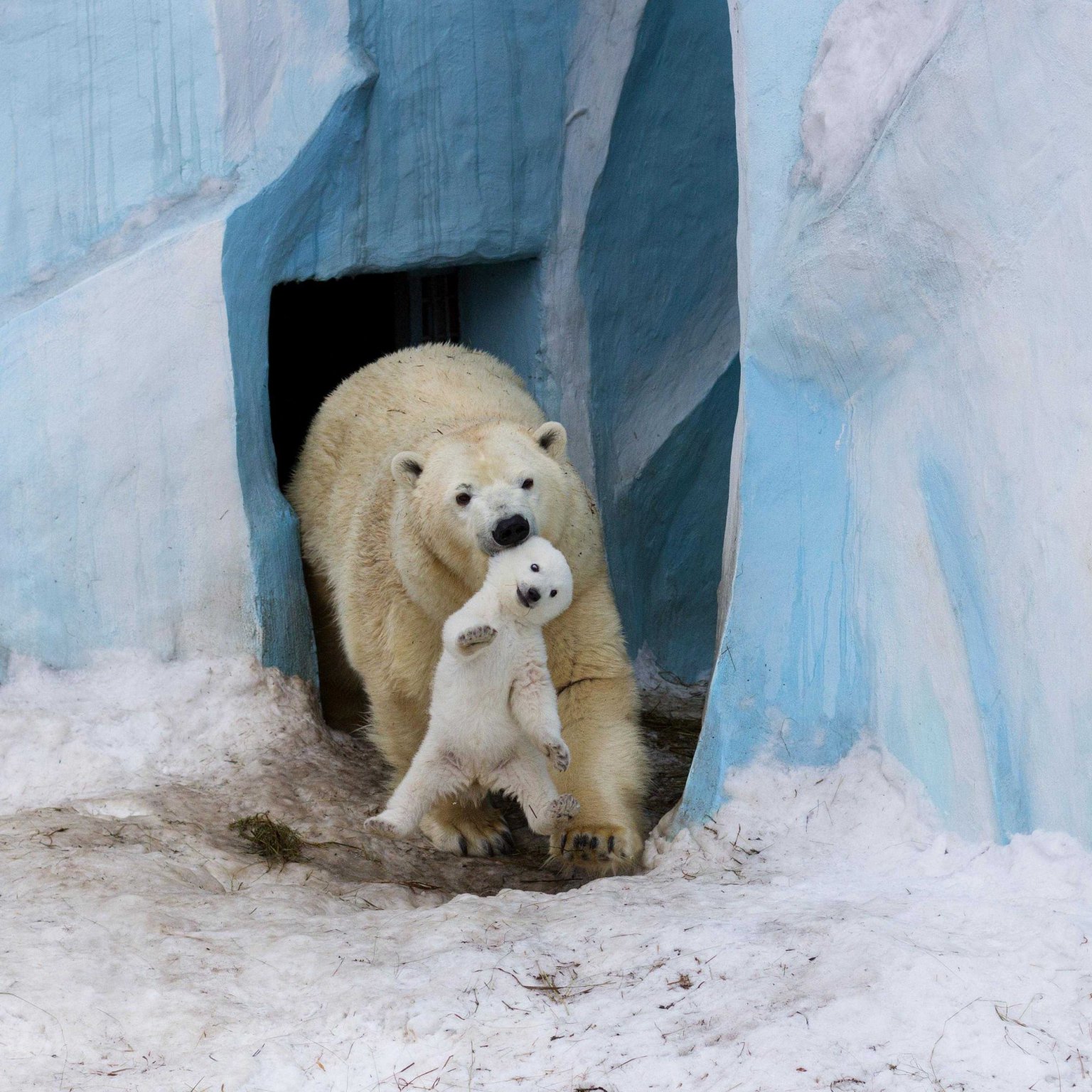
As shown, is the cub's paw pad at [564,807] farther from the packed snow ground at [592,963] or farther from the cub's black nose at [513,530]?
the cub's black nose at [513,530]

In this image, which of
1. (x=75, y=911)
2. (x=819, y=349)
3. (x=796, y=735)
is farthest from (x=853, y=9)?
(x=75, y=911)

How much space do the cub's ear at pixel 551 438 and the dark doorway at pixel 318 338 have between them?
9.98 feet

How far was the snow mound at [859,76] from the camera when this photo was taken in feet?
11.3

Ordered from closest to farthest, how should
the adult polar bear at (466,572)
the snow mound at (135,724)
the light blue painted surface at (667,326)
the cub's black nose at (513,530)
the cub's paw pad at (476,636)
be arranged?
the cub's paw pad at (476,636), the cub's black nose at (513,530), the adult polar bear at (466,572), the snow mound at (135,724), the light blue painted surface at (667,326)

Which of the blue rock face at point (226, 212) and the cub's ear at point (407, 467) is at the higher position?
the blue rock face at point (226, 212)

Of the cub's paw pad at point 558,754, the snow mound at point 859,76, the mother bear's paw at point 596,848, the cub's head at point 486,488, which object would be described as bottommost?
the mother bear's paw at point 596,848

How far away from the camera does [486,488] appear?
423cm

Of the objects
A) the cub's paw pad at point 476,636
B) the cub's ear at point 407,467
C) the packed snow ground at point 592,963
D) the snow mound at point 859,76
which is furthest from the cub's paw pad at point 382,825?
the snow mound at point 859,76

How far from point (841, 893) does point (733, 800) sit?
2.15 ft

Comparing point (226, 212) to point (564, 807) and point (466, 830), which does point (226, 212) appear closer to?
point (466, 830)

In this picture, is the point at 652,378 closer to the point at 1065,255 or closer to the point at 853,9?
the point at 853,9

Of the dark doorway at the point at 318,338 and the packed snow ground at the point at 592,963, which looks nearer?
the packed snow ground at the point at 592,963

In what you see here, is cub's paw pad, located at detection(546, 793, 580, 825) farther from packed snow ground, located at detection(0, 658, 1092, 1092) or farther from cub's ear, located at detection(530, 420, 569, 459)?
cub's ear, located at detection(530, 420, 569, 459)

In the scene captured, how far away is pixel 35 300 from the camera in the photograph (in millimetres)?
4930
